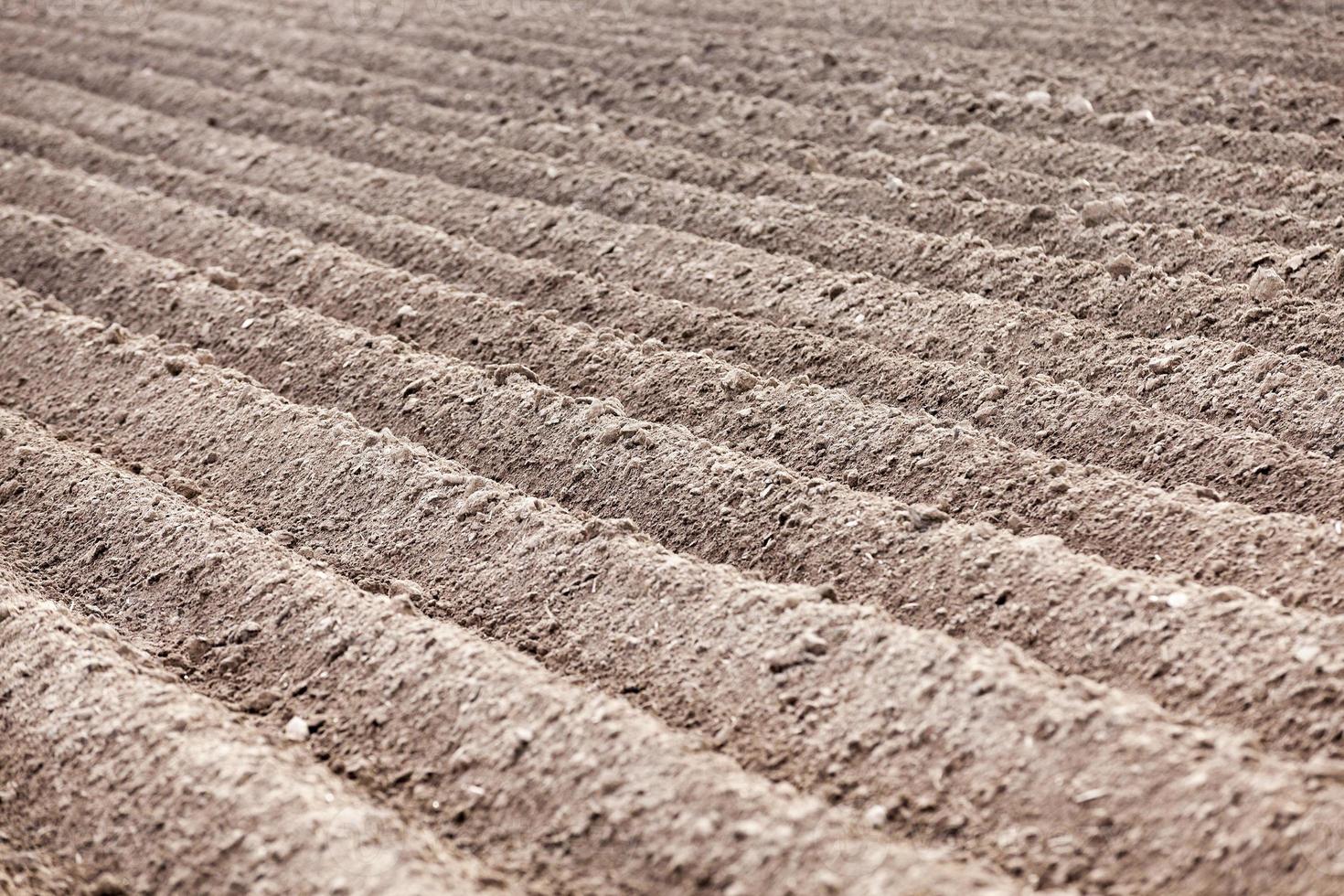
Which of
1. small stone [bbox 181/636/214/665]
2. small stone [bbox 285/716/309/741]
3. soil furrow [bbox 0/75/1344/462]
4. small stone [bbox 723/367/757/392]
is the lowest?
small stone [bbox 181/636/214/665]

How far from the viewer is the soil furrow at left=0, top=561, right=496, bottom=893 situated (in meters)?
2.22

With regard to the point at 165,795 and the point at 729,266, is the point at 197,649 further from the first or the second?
the point at 729,266

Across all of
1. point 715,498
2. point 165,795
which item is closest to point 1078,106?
point 715,498

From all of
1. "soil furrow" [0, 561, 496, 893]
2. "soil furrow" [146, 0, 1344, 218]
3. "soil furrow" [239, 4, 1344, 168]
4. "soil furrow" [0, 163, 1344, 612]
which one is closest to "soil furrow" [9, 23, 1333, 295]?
"soil furrow" [146, 0, 1344, 218]

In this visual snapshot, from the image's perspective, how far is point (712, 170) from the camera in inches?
193

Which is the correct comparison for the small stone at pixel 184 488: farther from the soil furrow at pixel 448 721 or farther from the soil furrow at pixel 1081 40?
the soil furrow at pixel 1081 40

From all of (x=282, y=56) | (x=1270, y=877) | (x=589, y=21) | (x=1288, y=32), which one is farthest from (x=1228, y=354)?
(x=282, y=56)

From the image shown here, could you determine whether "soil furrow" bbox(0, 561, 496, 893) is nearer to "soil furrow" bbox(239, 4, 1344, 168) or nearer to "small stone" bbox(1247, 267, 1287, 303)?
"small stone" bbox(1247, 267, 1287, 303)

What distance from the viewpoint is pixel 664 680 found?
2.66 m

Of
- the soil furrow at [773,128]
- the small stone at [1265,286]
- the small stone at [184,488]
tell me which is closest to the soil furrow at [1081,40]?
the soil furrow at [773,128]

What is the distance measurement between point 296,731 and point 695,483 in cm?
112

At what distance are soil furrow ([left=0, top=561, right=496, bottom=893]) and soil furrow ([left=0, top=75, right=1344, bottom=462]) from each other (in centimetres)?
209

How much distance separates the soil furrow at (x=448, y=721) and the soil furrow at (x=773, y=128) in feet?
8.80

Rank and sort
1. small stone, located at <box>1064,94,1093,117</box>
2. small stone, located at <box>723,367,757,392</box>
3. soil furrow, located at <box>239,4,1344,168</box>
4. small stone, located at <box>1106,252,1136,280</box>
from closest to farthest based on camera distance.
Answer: small stone, located at <box>723,367,757,392</box>, small stone, located at <box>1106,252,1136,280</box>, soil furrow, located at <box>239,4,1344,168</box>, small stone, located at <box>1064,94,1093,117</box>
